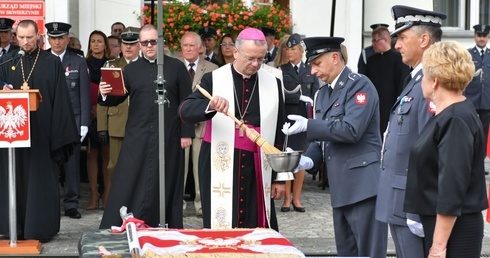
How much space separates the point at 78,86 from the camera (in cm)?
1182

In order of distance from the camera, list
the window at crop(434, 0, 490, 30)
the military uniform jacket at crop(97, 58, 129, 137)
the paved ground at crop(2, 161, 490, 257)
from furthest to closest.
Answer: the window at crop(434, 0, 490, 30) < the military uniform jacket at crop(97, 58, 129, 137) < the paved ground at crop(2, 161, 490, 257)

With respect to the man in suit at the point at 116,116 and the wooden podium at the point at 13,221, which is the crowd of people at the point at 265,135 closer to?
the man in suit at the point at 116,116

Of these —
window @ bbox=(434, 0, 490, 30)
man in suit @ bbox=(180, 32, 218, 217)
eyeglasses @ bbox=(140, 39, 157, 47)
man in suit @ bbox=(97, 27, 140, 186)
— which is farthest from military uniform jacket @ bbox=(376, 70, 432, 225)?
window @ bbox=(434, 0, 490, 30)

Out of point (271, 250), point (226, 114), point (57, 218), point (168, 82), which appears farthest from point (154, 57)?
point (271, 250)

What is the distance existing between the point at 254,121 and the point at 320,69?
2.99ft

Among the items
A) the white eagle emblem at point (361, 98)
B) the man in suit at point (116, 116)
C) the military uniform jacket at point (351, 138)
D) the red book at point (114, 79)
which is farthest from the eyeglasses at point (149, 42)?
the white eagle emblem at point (361, 98)

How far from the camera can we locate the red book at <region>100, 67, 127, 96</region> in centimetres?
931

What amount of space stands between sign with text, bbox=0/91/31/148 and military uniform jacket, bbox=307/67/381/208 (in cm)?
341

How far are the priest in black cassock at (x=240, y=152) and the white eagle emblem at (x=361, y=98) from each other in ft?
3.24

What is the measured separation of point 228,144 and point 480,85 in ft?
32.0

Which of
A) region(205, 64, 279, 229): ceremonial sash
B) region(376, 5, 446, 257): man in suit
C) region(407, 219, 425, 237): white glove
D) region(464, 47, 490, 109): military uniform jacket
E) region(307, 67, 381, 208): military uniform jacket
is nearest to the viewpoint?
region(407, 219, 425, 237): white glove

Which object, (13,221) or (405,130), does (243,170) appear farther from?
(13,221)

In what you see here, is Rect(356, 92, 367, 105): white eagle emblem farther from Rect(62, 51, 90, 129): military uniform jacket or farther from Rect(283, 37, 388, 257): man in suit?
Rect(62, 51, 90, 129): military uniform jacket

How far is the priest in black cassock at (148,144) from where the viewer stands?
999cm
